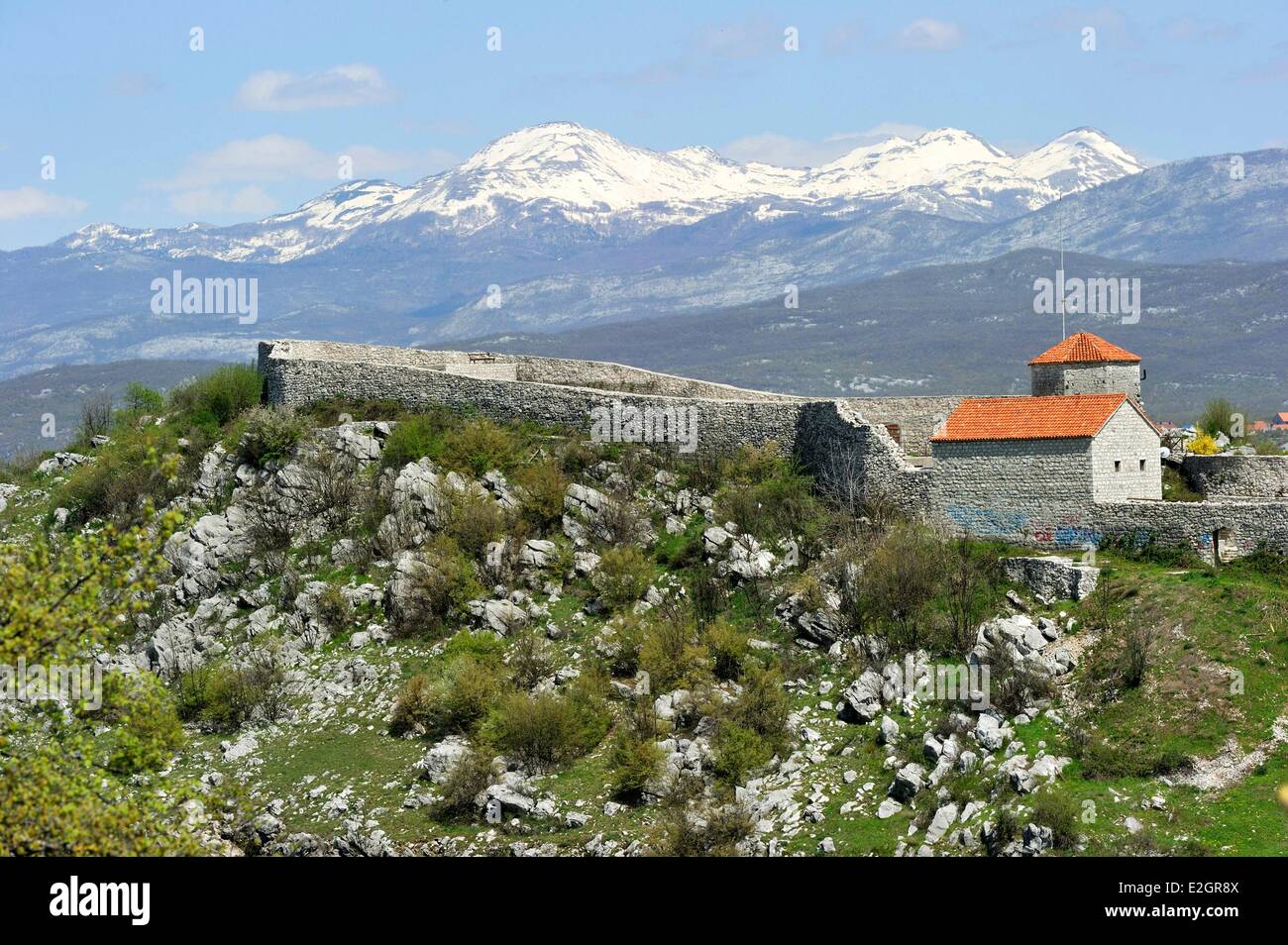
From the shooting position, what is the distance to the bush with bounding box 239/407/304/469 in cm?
4062

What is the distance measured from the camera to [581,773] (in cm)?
3011

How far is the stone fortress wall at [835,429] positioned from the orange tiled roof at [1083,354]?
361cm

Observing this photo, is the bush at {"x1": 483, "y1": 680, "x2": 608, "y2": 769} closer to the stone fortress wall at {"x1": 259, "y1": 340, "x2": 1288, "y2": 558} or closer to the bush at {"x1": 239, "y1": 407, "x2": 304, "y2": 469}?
the stone fortress wall at {"x1": 259, "y1": 340, "x2": 1288, "y2": 558}

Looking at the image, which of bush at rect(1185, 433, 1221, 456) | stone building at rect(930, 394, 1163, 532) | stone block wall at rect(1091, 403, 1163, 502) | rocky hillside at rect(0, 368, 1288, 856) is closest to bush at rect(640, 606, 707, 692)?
rocky hillside at rect(0, 368, 1288, 856)

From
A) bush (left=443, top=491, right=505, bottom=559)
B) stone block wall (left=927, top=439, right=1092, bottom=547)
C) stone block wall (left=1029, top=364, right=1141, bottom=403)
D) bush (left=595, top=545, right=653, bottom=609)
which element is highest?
stone block wall (left=1029, top=364, right=1141, bottom=403)

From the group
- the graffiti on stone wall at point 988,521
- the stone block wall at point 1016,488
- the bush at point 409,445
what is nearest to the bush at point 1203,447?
the stone block wall at point 1016,488

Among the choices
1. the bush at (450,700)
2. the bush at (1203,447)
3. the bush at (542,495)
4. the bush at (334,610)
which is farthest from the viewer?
the bush at (1203,447)

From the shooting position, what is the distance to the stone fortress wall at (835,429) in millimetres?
32469

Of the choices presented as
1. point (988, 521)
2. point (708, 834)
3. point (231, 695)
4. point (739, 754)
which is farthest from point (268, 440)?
point (708, 834)

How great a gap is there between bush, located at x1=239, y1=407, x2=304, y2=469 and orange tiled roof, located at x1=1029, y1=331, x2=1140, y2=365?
61.9ft

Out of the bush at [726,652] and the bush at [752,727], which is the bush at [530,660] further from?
the bush at [752,727]

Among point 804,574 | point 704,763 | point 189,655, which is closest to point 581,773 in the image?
point 704,763

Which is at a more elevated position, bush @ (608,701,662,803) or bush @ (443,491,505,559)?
bush @ (443,491,505,559)

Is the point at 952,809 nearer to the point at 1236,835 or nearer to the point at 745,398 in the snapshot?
the point at 1236,835
